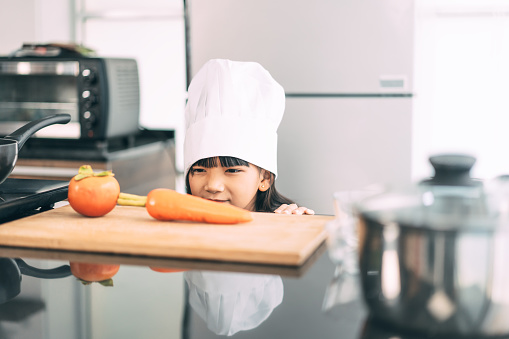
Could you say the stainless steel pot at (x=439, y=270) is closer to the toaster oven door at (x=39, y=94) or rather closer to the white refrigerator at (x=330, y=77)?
the white refrigerator at (x=330, y=77)

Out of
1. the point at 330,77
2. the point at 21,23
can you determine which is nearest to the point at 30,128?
the point at 330,77

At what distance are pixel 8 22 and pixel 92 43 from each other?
494mm

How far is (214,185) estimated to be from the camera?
1.41 m

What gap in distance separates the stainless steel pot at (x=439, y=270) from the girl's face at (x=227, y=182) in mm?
910

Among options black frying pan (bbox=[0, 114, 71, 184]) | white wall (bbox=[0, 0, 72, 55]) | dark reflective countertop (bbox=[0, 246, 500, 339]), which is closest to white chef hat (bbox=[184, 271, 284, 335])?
dark reflective countertop (bbox=[0, 246, 500, 339])

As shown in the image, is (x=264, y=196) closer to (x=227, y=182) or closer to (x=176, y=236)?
(x=227, y=182)

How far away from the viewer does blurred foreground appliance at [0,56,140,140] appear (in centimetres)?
216

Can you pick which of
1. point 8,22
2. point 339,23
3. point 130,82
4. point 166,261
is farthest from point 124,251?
point 8,22

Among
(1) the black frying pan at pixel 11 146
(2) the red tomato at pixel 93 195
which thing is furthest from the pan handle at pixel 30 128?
(2) the red tomato at pixel 93 195

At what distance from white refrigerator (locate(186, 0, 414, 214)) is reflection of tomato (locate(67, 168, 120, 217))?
3.54 ft

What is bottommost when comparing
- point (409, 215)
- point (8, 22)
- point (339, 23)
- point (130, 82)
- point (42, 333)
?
point (42, 333)

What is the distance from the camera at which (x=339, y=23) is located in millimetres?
1938

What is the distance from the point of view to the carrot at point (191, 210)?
0.92 m

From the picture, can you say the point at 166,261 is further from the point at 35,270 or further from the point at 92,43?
the point at 92,43
